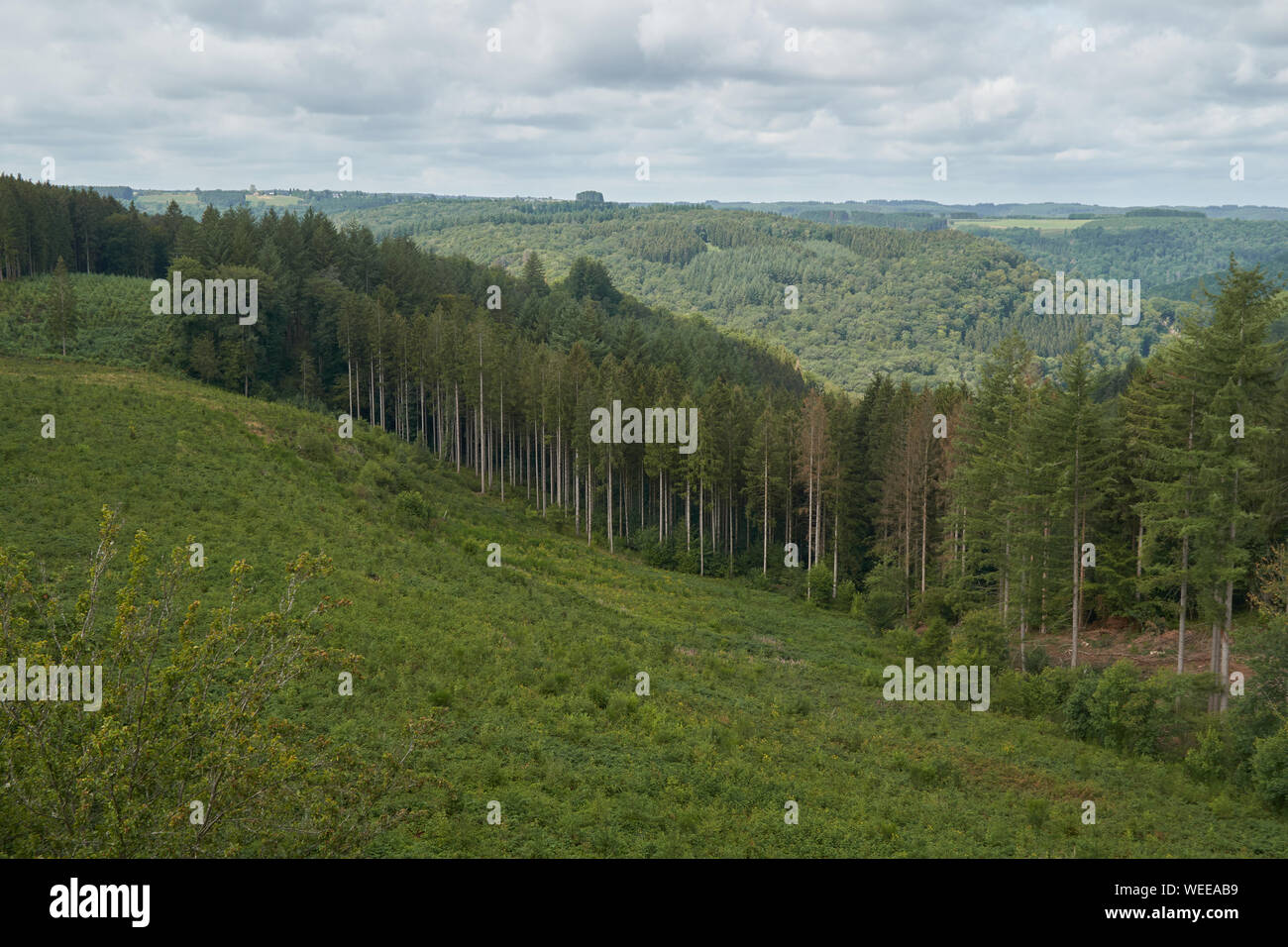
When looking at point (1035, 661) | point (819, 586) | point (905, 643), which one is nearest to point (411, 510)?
point (905, 643)

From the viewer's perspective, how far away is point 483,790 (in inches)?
657

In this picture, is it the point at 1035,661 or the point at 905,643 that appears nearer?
the point at 1035,661

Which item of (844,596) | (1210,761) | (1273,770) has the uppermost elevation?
(1273,770)

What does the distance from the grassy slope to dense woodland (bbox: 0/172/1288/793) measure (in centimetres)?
714

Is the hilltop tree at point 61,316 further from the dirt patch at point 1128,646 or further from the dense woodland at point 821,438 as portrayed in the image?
the dirt patch at point 1128,646

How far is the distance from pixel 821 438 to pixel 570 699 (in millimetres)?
39662

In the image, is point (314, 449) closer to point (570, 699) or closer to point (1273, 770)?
point (570, 699)

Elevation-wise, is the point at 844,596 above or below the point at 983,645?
below

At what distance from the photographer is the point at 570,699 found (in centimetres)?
2291

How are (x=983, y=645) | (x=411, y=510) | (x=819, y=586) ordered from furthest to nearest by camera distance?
(x=819, y=586), (x=411, y=510), (x=983, y=645)

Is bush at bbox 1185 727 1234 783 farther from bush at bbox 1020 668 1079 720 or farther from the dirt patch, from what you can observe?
the dirt patch

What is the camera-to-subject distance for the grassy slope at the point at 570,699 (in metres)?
17.0

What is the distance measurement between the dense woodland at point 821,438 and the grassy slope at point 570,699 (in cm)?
714
